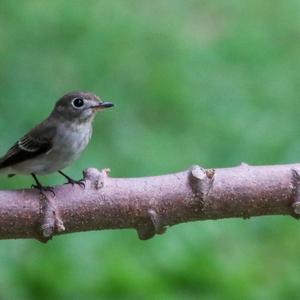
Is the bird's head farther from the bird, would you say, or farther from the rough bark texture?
the rough bark texture

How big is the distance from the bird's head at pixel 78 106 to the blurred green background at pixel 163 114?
5.15 ft

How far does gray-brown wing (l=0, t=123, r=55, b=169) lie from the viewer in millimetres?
4656

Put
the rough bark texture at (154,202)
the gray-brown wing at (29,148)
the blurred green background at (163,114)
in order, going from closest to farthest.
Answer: the rough bark texture at (154,202)
the gray-brown wing at (29,148)
the blurred green background at (163,114)

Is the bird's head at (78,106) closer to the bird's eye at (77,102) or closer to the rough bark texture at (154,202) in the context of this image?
the bird's eye at (77,102)

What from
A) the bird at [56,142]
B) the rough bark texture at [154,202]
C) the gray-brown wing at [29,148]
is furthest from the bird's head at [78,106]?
the rough bark texture at [154,202]

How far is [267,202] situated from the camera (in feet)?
12.4

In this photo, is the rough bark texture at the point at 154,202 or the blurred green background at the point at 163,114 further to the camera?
the blurred green background at the point at 163,114

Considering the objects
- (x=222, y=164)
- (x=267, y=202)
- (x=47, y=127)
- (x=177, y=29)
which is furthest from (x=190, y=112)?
(x=267, y=202)

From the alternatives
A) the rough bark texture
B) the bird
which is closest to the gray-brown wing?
the bird

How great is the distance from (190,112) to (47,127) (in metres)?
3.65

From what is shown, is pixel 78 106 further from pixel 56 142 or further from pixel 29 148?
pixel 29 148

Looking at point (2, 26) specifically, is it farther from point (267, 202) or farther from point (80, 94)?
point (267, 202)

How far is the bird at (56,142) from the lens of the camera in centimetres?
467

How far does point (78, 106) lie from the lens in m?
4.80
